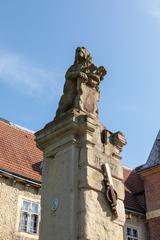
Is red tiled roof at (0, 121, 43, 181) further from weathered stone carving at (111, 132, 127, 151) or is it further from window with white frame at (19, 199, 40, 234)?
weathered stone carving at (111, 132, 127, 151)

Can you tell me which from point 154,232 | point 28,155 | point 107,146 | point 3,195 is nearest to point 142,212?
point 154,232

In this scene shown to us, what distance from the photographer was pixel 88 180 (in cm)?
526

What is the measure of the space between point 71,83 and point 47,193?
69.3 inches

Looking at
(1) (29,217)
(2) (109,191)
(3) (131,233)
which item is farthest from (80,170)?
(3) (131,233)

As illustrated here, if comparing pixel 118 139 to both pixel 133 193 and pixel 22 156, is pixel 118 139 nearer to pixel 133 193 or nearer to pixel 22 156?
pixel 22 156

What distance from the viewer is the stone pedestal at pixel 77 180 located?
199 inches

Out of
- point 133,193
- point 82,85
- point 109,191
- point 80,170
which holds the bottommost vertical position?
point 109,191

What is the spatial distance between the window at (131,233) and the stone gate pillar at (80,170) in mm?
14814

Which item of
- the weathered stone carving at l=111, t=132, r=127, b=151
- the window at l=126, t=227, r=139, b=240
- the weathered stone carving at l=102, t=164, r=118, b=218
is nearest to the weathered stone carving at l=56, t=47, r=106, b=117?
the weathered stone carving at l=111, t=132, r=127, b=151

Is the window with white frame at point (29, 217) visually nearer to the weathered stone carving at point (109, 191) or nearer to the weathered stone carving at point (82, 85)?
the weathered stone carving at point (82, 85)

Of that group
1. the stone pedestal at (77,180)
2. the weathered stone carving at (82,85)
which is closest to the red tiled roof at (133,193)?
the weathered stone carving at (82,85)

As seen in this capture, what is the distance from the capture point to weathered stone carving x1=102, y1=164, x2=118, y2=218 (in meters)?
5.46

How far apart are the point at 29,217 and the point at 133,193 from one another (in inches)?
328

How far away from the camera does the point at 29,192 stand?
16609 millimetres
